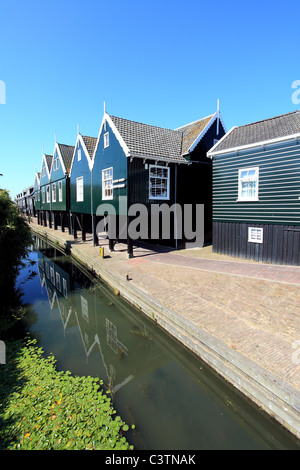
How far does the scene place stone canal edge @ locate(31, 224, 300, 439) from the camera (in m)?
3.60

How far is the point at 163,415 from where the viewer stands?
13.7 ft

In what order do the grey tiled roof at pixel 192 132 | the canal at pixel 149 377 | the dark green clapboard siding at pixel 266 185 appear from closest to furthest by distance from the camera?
the canal at pixel 149 377 → the dark green clapboard siding at pixel 266 185 → the grey tiled roof at pixel 192 132

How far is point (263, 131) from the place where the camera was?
448 inches

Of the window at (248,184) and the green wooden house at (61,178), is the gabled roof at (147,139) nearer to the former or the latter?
the window at (248,184)

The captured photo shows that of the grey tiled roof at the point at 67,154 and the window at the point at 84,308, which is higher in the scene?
the grey tiled roof at the point at 67,154

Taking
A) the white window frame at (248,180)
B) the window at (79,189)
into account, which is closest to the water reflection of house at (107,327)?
the white window frame at (248,180)

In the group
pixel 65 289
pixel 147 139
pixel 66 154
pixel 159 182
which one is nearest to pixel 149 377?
pixel 65 289

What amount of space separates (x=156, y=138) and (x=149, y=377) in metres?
13.0

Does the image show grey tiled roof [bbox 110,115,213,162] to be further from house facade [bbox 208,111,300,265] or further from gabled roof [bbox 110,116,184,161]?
house facade [bbox 208,111,300,265]

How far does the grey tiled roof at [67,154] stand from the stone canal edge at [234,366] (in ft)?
60.7

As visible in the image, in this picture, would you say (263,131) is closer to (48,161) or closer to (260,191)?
(260,191)

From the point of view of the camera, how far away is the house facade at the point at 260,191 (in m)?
9.82
